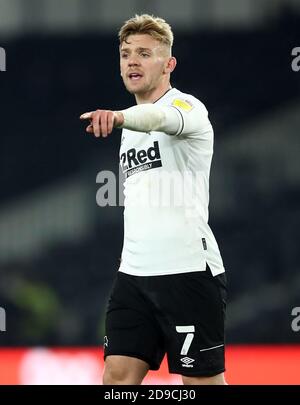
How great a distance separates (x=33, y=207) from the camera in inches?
399

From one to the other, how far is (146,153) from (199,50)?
21.0 ft

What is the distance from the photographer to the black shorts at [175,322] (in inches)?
162

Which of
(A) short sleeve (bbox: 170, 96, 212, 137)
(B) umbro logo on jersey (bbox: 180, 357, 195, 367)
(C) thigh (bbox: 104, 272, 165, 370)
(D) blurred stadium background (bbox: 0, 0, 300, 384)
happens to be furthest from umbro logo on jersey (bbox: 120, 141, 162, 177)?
(D) blurred stadium background (bbox: 0, 0, 300, 384)

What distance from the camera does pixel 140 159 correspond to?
13.7 ft

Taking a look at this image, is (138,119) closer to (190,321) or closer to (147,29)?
(147,29)

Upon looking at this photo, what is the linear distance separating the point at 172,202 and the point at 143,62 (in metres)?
0.55

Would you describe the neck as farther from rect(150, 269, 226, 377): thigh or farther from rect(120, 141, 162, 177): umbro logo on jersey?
rect(150, 269, 226, 377): thigh

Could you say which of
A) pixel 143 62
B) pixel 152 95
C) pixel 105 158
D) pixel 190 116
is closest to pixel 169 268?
pixel 190 116

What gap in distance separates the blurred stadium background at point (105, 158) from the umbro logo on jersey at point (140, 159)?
17.2 ft

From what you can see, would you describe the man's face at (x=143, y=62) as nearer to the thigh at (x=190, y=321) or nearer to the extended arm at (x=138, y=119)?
the extended arm at (x=138, y=119)

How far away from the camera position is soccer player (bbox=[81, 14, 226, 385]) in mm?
4117

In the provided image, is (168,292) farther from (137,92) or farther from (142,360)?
(137,92)

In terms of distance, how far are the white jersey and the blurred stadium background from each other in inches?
207

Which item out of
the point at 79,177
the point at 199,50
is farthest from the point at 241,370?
the point at 199,50
